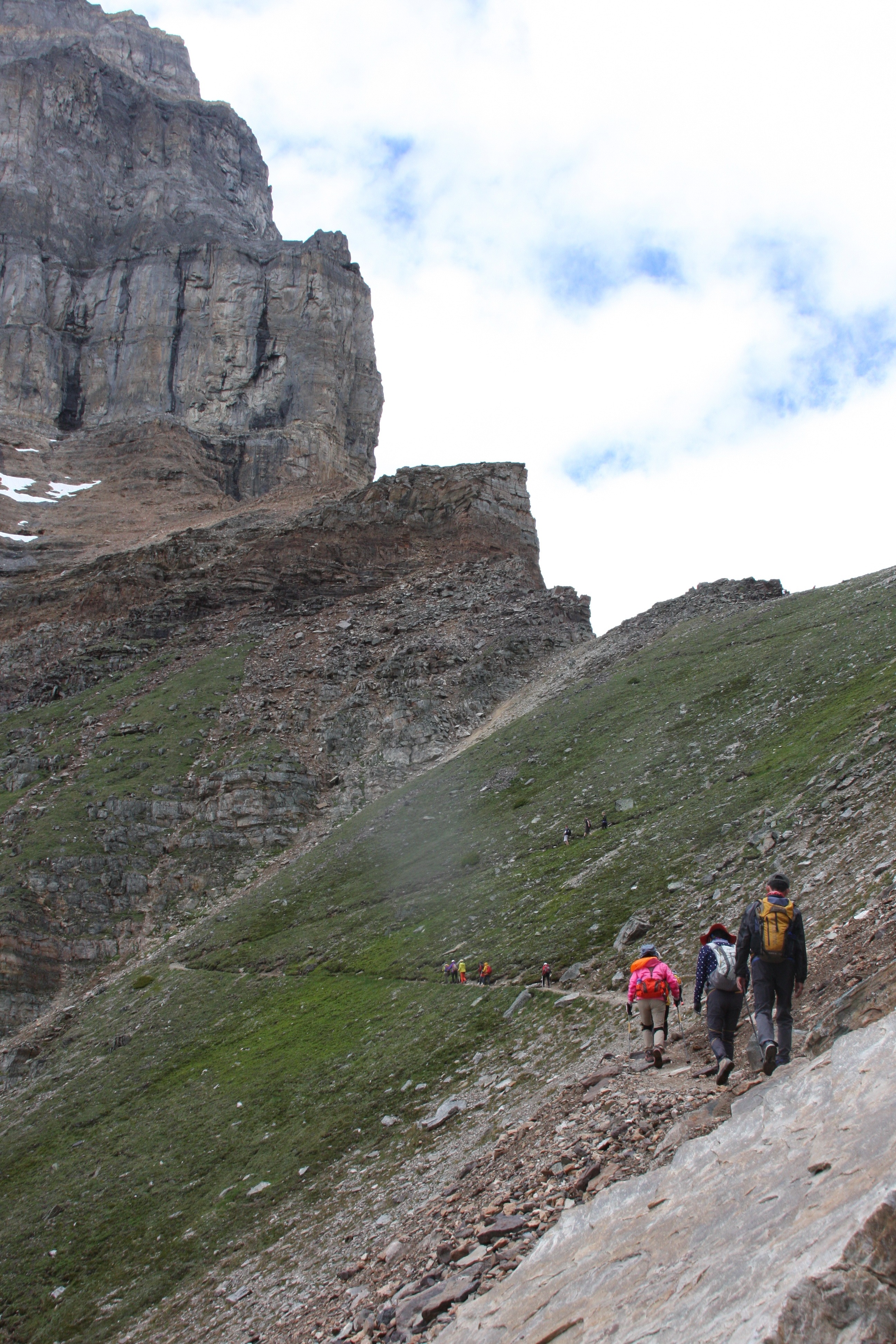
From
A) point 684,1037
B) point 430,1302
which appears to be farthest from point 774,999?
point 430,1302

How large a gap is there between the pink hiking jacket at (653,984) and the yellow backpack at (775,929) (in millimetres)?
3082

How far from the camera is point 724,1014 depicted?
424 inches

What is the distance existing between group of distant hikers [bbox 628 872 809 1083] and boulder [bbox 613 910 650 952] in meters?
8.52

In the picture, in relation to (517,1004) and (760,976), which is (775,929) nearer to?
(760,976)

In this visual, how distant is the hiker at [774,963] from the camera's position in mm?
9555

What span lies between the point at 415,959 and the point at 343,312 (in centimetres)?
12003

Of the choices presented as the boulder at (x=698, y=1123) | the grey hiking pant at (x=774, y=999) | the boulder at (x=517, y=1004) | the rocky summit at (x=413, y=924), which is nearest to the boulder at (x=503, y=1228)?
the rocky summit at (x=413, y=924)

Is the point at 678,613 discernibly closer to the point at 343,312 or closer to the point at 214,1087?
the point at 214,1087

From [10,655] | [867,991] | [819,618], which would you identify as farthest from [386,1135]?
[10,655]

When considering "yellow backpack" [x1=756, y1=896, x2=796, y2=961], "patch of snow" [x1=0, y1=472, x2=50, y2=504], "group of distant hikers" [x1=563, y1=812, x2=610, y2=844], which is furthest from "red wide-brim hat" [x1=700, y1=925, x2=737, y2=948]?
"patch of snow" [x1=0, y1=472, x2=50, y2=504]

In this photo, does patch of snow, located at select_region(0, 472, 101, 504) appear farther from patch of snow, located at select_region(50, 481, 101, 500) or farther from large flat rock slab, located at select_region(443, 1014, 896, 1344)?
large flat rock slab, located at select_region(443, 1014, 896, 1344)

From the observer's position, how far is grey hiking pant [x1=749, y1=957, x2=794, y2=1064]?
9.52 meters

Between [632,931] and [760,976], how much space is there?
429 inches

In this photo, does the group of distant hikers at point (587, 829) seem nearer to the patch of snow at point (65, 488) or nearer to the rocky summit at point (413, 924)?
the rocky summit at point (413, 924)
